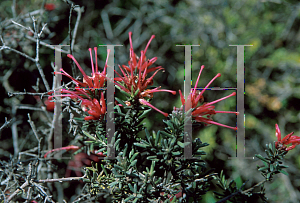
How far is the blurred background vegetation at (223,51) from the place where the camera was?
1576 millimetres

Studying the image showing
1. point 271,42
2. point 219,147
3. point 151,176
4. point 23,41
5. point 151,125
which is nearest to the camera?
point 151,176

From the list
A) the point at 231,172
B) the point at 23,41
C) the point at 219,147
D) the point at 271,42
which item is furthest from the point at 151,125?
the point at 271,42

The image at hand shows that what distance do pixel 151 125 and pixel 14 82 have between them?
33.6 inches

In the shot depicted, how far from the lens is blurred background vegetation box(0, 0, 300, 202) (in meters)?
1.58

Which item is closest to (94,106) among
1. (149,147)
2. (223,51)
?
(149,147)

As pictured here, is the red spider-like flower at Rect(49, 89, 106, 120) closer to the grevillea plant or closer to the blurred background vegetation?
the grevillea plant

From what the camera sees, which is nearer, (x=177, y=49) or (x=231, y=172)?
(x=231, y=172)

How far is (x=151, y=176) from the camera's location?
59 centimetres

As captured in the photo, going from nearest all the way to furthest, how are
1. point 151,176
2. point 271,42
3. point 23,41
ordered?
point 151,176 → point 23,41 → point 271,42

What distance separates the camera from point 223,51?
1.68 m

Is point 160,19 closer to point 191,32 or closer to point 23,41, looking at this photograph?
point 191,32

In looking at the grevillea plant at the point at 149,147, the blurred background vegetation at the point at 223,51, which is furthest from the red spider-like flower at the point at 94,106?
the blurred background vegetation at the point at 223,51

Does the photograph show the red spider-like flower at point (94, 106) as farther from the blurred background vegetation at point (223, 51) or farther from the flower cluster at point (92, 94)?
the blurred background vegetation at point (223, 51)

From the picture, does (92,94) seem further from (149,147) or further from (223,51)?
(223,51)
